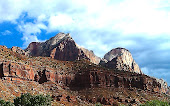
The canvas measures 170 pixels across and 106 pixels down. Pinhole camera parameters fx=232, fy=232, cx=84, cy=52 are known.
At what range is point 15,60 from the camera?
114938 mm

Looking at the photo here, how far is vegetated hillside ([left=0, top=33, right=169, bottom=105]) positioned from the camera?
104 metres

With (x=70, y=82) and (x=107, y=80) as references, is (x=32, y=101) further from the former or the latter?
(x=107, y=80)

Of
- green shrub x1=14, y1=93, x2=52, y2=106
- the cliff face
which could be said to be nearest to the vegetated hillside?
the cliff face

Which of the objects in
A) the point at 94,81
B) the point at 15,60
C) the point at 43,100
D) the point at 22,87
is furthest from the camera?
the point at 94,81

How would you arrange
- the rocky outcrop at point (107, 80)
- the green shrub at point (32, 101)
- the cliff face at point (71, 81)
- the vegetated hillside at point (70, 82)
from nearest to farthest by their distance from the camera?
1. the green shrub at point (32, 101)
2. the vegetated hillside at point (70, 82)
3. the cliff face at point (71, 81)
4. the rocky outcrop at point (107, 80)

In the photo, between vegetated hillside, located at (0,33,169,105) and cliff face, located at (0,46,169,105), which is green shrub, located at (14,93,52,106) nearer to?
vegetated hillside, located at (0,33,169,105)

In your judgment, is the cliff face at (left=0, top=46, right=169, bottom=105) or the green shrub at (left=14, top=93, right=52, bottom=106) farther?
the cliff face at (left=0, top=46, right=169, bottom=105)

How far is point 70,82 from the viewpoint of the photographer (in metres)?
134

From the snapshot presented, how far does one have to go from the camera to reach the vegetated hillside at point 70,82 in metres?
104

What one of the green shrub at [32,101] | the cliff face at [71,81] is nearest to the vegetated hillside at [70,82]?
the cliff face at [71,81]

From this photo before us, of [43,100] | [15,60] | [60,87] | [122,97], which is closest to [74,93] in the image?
[60,87]

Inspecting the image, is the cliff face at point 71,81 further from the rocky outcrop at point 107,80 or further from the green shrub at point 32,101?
the green shrub at point 32,101

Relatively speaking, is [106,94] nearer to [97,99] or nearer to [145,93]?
[97,99]

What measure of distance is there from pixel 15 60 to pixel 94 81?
151 feet
